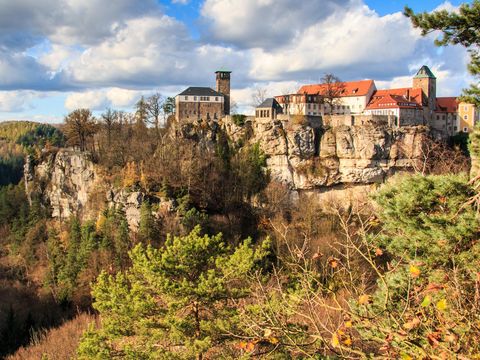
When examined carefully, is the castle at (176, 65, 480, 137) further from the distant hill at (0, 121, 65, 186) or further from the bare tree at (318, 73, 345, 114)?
the distant hill at (0, 121, 65, 186)

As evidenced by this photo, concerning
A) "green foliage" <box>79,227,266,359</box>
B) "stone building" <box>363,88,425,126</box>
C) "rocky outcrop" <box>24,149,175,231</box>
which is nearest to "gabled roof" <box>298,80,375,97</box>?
"stone building" <box>363,88,425,126</box>

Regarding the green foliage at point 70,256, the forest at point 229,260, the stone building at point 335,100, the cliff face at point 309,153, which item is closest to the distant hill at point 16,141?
the cliff face at point 309,153

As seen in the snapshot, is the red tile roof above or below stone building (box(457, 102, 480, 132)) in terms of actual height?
above

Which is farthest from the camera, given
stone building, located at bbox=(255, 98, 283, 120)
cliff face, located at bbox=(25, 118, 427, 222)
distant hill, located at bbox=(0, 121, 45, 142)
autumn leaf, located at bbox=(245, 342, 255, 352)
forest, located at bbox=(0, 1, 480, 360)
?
distant hill, located at bbox=(0, 121, 45, 142)

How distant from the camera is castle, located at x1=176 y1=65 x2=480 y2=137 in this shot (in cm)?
3953

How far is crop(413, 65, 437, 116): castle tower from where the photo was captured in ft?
141

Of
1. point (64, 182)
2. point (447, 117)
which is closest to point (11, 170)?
point (64, 182)

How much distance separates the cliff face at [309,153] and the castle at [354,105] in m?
1.17

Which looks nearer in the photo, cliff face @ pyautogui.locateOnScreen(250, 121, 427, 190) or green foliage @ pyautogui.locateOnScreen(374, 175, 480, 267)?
green foliage @ pyautogui.locateOnScreen(374, 175, 480, 267)

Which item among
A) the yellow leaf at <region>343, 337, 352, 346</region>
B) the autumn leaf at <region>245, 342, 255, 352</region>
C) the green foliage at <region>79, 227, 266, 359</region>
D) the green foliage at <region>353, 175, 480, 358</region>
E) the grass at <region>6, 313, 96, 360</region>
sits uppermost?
the green foliage at <region>353, 175, 480, 358</region>

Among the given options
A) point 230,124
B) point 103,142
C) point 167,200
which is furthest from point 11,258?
point 230,124

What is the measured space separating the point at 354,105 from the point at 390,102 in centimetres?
452

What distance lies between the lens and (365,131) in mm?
36844

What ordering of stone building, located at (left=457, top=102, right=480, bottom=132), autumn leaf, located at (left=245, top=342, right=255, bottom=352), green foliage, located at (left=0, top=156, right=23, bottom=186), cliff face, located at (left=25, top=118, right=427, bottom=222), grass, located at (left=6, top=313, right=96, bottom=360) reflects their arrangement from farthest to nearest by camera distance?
green foliage, located at (left=0, top=156, right=23, bottom=186)
stone building, located at (left=457, top=102, right=480, bottom=132)
cliff face, located at (left=25, top=118, right=427, bottom=222)
grass, located at (left=6, top=313, right=96, bottom=360)
autumn leaf, located at (left=245, top=342, right=255, bottom=352)
